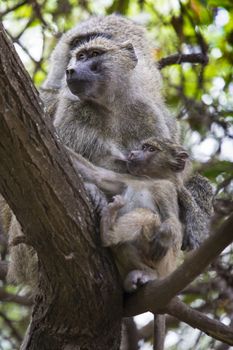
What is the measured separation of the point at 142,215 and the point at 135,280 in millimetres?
340

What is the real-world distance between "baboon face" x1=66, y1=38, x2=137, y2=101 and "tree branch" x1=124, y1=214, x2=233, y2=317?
1.31m

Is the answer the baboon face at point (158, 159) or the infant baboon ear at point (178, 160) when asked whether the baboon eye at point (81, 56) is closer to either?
the baboon face at point (158, 159)

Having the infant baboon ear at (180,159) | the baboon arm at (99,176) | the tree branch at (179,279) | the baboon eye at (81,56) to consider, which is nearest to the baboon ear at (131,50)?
the baboon eye at (81,56)

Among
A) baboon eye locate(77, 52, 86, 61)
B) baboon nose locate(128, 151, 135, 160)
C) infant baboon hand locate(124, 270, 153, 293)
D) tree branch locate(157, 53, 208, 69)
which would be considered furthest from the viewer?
tree branch locate(157, 53, 208, 69)

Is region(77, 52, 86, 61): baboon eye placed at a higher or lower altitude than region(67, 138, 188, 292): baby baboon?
higher

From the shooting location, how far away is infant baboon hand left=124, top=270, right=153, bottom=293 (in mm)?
3826

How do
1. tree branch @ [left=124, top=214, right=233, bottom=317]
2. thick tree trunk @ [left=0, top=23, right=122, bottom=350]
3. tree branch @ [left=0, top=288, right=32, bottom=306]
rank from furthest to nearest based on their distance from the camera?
tree branch @ [left=0, top=288, right=32, bottom=306], thick tree trunk @ [left=0, top=23, right=122, bottom=350], tree branch @ [left=124, top=214, right=233, bottom=317]

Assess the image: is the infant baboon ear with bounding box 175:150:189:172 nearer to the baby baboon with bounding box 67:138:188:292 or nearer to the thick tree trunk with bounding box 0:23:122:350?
the baby baboon with bounding box 67:138:188:292

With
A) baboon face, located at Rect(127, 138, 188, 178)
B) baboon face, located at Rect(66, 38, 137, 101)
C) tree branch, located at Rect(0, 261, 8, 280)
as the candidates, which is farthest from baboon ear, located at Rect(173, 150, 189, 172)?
tree branch, located at Rect(0, 261, 8, 280)

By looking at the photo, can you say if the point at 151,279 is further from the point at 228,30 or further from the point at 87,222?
the point at 228,30

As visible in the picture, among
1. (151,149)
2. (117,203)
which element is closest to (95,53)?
(151,149)

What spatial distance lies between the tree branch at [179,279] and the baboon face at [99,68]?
51.4 inches

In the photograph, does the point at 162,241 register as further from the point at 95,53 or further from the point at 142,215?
the point at 95,53

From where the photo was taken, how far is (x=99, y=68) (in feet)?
15.7
